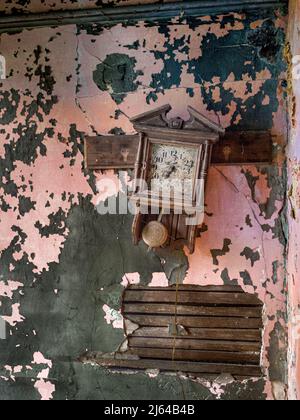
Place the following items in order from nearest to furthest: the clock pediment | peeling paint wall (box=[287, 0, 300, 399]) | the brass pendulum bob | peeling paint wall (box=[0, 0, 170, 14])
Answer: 1. peeling paint wall (box=[287, 0, 300, 399])
2. the clock pediment
3. the brass pendulum bob
4. peeling paint wall (box=[0, 0, 170, 14])

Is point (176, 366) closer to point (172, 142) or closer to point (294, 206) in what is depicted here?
point (294, 206)

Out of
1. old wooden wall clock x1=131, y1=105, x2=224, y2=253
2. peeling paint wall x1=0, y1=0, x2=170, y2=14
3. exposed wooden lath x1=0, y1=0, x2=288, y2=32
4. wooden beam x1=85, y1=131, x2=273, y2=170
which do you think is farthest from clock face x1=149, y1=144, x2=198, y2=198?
peeling paint wall x1=0, y1=0, x2=170, y2=14

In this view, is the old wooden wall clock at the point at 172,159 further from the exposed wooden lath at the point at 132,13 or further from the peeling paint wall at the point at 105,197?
the exposed wooden lath at the point at 132,13

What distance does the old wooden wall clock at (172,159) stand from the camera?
2.39 metres

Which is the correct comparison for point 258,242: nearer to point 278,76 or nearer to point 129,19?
point 278,76

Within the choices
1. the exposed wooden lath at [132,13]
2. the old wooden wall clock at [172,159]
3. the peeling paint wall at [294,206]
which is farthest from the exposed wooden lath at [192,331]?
the exposed wooden lath at [132,13]

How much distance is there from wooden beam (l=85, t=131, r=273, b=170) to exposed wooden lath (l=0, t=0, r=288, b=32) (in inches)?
26.4

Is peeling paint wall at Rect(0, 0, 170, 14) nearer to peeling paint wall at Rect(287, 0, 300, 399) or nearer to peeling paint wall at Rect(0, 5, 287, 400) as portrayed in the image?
peeling paint wall at Rect(0, 5, 287, 400)

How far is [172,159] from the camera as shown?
244 centimetres

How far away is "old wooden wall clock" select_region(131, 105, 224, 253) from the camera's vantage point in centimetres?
239

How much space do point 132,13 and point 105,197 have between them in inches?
41.0

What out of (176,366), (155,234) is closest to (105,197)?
(155,234)

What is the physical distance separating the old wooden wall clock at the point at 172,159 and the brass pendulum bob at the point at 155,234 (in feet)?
0.03

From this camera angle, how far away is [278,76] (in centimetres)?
254
